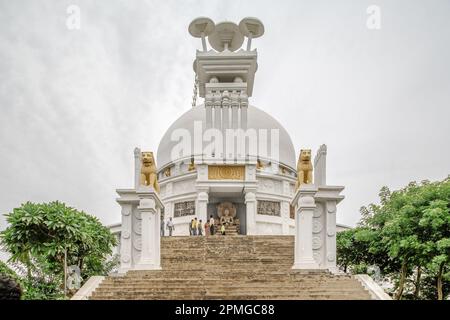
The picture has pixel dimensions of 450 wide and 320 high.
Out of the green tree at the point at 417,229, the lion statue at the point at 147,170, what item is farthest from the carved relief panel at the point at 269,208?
the lion statue at the point at 147,170

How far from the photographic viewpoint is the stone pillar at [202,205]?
2680cm

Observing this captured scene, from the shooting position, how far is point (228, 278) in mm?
13953

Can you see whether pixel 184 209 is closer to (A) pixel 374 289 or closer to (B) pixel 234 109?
(B) pixel 234 109

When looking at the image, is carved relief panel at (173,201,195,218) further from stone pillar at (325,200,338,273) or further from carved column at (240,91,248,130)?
stone pillar at (325,200,338,273)

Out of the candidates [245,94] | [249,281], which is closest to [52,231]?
[249,281]

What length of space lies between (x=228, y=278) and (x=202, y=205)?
42.6ft

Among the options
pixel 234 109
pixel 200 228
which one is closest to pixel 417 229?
pixel 200 228

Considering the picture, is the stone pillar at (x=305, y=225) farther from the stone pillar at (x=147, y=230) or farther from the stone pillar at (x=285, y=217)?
the stone pillar at (x=285, y=217)

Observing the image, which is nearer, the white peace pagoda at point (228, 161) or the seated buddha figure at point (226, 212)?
the white peace pagoda at point (228, 161)

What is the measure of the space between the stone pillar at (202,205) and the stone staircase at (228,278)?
757 centimetres

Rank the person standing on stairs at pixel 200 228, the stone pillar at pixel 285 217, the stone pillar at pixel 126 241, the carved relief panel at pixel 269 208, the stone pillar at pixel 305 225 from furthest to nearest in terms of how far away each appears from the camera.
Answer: the stone pillar at pixel 285 217 → the carved relief panel at pixel 269 208 → the person standing on stairs at pixel 200 228 → the stone pillar at pixel 126 241 → the stone pillar at pixel 305 225
